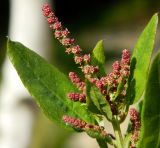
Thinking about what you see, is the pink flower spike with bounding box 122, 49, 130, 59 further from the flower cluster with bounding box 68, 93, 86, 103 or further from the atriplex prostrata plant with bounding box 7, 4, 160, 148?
the flower cluster with bounding box 68, 93, 86, 103

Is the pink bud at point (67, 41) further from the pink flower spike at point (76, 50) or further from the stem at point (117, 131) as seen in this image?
the stem at point (117, 131)

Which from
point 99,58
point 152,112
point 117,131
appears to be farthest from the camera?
point 99,58

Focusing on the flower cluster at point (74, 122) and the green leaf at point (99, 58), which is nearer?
the flower cluster at point (74, 122)

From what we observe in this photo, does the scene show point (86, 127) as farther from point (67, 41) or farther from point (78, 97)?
point (67, 41)

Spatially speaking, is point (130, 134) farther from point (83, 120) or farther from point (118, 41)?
point (118, 41)

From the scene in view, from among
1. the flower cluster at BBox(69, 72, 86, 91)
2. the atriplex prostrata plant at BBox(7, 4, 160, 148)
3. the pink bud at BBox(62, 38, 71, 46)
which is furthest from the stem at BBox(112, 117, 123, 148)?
the pink bud at BBox(62, 38, 71, 46)

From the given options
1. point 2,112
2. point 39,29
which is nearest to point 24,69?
point 2,112

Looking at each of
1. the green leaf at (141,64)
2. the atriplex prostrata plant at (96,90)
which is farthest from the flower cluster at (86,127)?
the green leaf at (141,64)

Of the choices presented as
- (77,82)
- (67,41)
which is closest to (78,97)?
(77,82)
